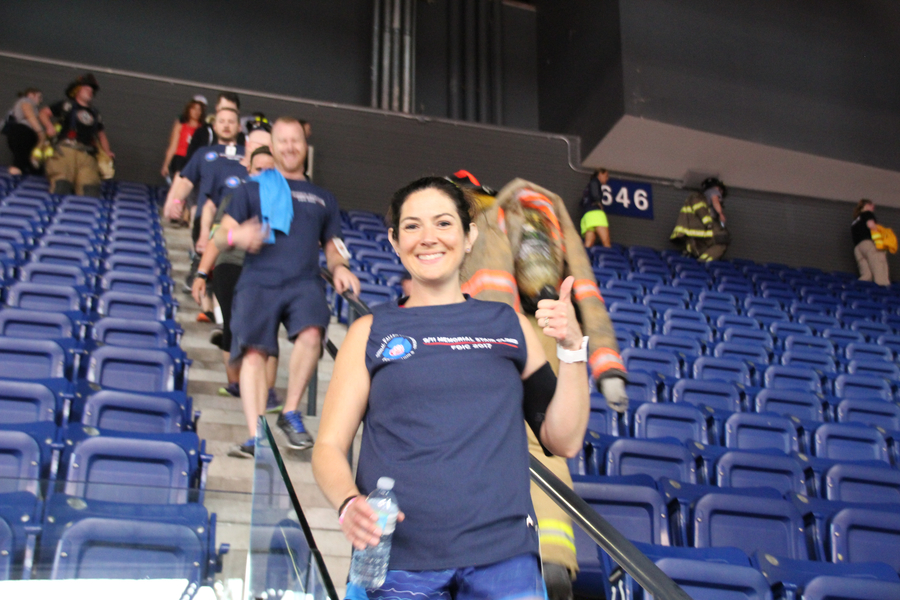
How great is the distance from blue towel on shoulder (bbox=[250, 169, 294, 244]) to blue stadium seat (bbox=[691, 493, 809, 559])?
1.98m

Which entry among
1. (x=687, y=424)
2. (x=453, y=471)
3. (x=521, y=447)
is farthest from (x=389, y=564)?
(x=687, y=424)

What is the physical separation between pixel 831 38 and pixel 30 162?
36.7 feet

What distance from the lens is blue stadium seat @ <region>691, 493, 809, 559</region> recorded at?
325 centimetres

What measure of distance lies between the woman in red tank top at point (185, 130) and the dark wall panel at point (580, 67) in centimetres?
578

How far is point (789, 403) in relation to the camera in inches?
221

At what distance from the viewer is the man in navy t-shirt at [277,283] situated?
3324 millimetres

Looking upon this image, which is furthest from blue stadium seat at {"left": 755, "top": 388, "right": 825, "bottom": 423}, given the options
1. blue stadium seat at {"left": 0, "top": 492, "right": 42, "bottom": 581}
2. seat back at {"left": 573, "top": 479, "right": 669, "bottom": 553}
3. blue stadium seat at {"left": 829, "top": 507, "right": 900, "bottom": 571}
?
blue stadium seat at {"left": 0, "top": 492, "right": 42, "bottom": 581}

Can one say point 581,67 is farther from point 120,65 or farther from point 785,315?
point 120,65

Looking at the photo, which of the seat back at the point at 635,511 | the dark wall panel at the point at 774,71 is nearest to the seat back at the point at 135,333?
the seat back at the point at 635,511

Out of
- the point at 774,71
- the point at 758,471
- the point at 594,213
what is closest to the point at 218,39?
the point at 594,213

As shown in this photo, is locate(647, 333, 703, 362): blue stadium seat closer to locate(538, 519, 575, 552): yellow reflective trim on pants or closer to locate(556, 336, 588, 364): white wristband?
locate(538, 519, 575, 552): yellow reflective trim on pants

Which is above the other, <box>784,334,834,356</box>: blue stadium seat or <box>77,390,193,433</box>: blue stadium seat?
<box>784,334,834,356</box>: blue stadium seat

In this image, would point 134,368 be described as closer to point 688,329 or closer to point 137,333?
Answer: point 137,333

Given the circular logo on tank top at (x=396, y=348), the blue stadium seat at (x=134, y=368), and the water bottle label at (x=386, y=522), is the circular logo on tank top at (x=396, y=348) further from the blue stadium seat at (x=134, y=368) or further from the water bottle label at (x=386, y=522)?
the blue stadium seat at (x=134, y=368)
